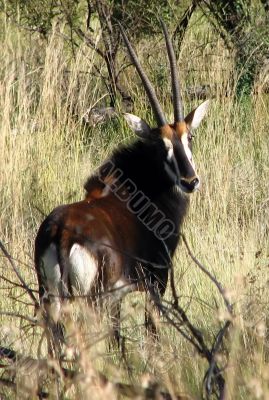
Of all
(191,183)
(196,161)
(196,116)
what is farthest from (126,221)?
(196,161)

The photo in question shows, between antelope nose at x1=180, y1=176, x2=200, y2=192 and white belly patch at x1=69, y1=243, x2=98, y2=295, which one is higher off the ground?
antelope nose at x1=180, y1=176, x2=200, y2=192

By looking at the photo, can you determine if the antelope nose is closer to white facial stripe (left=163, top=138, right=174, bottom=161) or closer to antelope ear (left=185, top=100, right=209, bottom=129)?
white facial stripe (left=163, top=138, right=174, bottom=161)

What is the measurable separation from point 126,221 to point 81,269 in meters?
0.61

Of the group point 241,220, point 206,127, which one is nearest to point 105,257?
point 241,220

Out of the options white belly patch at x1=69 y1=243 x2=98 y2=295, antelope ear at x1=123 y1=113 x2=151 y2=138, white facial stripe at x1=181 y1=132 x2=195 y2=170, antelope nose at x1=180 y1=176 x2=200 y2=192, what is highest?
antelope ear at x1=123 y1=113 x2=151 y2=138

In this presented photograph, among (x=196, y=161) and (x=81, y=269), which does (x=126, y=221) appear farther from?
(x=196, y=161)

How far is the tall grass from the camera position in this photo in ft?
16.1

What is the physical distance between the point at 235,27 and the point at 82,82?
152 centimetres

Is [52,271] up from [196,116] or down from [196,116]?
down

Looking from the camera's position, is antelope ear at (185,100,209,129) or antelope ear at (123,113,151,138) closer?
antelope ear at (123,113,151,138)

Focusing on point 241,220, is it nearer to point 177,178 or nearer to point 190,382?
point 177,178

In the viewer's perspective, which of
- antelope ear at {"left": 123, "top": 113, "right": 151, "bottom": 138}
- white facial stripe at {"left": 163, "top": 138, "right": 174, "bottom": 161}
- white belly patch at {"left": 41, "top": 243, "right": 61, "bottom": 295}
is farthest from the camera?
antelope ear at {"left": 123, "top": 113, "right": 151, "bottom": 138}

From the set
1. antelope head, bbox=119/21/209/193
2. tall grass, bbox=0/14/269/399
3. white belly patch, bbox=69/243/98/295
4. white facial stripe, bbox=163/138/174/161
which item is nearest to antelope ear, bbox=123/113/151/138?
antelope head, bbox=119/21/209/193

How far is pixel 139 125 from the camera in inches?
226
